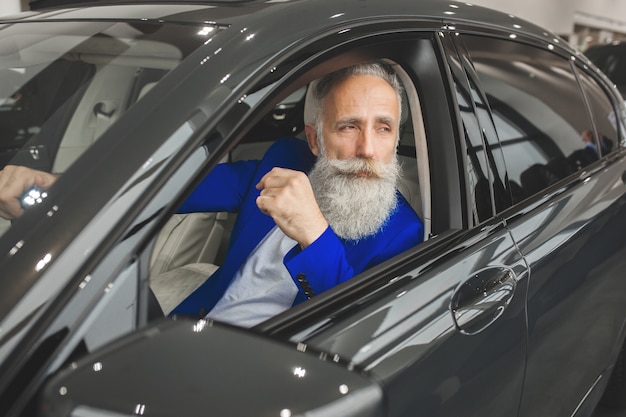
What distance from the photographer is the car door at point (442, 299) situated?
33.9 inches

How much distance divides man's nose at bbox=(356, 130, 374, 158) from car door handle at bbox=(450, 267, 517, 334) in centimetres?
35

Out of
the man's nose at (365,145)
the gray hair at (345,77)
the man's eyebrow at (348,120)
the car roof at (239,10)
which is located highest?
the car roof at (239,10)

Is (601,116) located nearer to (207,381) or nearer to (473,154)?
(473,154)

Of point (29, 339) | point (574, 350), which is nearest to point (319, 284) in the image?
point (29, 339)

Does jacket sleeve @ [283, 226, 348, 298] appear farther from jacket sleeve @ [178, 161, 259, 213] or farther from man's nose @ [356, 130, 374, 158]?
jacket sleeve @ [178, 161, 259, 213]

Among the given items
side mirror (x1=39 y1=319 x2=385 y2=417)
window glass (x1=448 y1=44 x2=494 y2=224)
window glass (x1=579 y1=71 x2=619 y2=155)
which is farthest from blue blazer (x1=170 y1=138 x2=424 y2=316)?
window glass (x1=579 y1=71 x2=619 y2=155)

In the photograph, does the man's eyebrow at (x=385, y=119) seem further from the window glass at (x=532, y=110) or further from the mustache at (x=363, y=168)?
the window glass at (x=532, y=110)

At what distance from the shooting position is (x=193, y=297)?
143cm

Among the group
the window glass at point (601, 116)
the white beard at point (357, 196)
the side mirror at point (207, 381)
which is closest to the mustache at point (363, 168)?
the white beard at point (357, 196)

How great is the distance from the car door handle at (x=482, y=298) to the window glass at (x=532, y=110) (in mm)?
289

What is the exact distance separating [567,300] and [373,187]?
476 mm

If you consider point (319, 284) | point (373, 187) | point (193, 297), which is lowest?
point (193, 297)

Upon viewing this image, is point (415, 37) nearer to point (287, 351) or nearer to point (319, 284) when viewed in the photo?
point (319, 284)

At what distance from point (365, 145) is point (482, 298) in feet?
1.37
